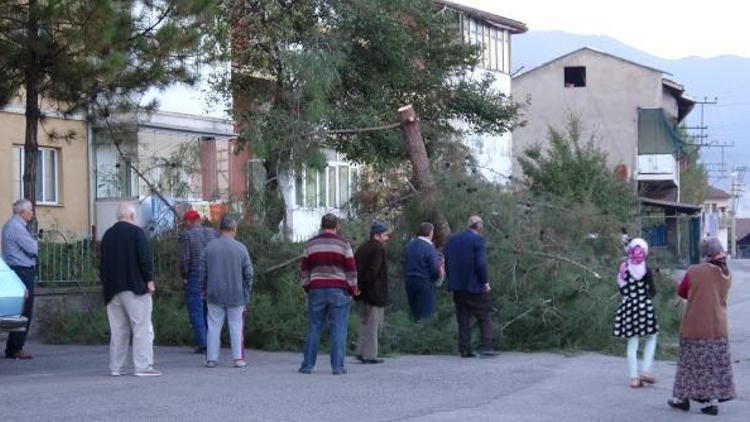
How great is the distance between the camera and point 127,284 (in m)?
13.1

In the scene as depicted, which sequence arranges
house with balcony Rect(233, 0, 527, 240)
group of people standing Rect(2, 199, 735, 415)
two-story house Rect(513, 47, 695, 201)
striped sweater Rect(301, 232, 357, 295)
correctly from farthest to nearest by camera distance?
two-story house Rect(513, 47, 695, 201) → house with balcony Rect(233, 0, 527, 240) → striped sweater Rect(301, 232, 357, 295) → group of people standing Rect(2, 199, 735, 415)

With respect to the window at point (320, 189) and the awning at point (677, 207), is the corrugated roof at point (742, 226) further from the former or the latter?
the window at point (320, 189)

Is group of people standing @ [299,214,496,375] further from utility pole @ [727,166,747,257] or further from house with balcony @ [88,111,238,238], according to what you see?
utility pole @ [727,166,747,257]

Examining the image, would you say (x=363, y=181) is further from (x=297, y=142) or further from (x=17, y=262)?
(x=17, y=262)

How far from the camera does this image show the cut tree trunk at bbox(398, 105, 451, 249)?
1864 cm

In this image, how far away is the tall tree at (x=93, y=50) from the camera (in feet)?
50.4

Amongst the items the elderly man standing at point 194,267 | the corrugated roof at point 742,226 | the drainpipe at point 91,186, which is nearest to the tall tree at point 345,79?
the elderly man standing at point 194,267

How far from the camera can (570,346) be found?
16.8m

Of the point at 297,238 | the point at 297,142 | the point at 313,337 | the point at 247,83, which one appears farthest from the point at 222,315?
the point at 247,83

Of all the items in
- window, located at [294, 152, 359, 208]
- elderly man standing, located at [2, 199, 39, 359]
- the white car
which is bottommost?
the white car

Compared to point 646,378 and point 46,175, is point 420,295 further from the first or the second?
point 46,175

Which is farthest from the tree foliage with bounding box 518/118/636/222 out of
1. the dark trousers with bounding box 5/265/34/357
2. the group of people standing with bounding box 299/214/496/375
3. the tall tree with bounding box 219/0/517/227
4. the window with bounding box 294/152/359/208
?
the dark trousers with bounding box 5/265/34/357

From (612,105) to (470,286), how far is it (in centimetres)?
5336

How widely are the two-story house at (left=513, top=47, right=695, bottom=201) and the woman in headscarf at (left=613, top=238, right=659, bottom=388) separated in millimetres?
52922
